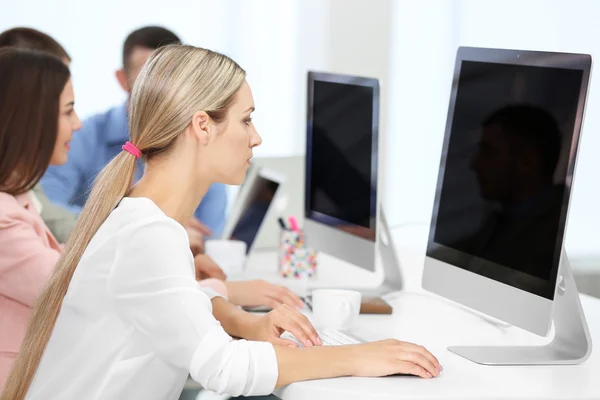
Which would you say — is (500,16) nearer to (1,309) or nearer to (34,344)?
(1,309)

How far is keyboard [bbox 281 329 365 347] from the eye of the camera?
166cm

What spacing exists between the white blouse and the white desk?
4.6 inches

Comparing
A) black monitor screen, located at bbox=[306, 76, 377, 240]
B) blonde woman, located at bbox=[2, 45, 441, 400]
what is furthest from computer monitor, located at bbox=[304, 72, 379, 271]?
blonde woman, located at bbox=[2, 45, 441, 400]

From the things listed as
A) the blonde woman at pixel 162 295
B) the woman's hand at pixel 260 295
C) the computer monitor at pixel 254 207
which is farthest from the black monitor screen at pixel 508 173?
the computer monitor at pixel 254 207

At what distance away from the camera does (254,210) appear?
279 centimetres

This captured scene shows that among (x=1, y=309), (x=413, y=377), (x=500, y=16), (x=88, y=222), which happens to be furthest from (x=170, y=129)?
(x=500, y=16)

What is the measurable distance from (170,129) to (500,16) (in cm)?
283

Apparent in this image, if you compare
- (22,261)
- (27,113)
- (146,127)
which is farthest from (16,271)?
(146,127)

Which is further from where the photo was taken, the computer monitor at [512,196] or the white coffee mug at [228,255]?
the white coffee mug at [228,255]

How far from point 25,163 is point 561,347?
4.13 feet

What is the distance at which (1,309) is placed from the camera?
6.86ft

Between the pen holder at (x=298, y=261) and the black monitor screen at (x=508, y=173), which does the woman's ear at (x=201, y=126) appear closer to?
the black monitor screen at (x=508, y=173)

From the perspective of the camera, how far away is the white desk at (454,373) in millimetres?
1399

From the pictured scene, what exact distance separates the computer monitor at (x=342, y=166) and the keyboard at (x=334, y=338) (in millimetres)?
414
